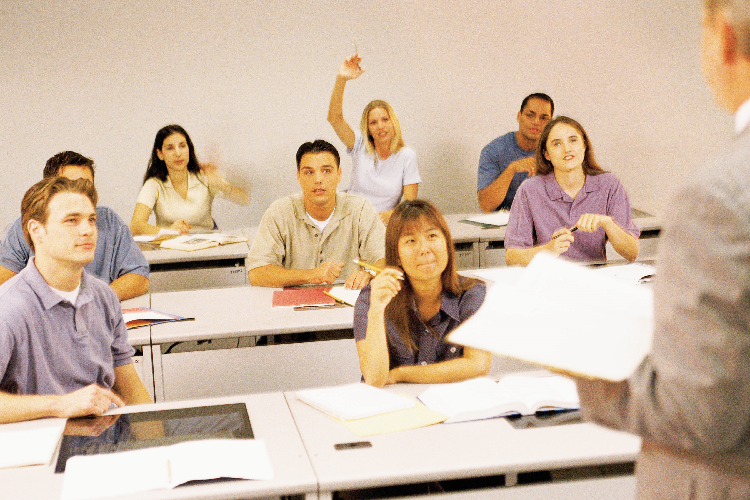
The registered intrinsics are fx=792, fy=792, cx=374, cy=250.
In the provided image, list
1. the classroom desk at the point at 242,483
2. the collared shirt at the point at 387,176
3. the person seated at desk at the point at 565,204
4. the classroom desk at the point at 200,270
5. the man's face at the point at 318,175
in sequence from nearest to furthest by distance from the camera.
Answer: the classroom desk at the point at 242,483 < the person seated at desk at the point at 565,204 < the man's face at the point at 318,175 < the classroom desk at the point at 200,270 < the collared shirt at the point at 387,176

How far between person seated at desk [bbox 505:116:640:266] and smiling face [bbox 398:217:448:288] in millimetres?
1112

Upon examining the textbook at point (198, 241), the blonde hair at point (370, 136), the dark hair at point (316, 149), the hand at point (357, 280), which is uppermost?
the blonde hair at point (370, 136)

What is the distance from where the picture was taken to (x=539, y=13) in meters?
5.73

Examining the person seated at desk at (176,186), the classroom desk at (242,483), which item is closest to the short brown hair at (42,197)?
the classroom desk at (242,483)

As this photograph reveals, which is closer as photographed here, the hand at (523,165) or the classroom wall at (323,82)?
the hand at (523,165)

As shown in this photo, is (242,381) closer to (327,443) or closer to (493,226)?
(327,443)

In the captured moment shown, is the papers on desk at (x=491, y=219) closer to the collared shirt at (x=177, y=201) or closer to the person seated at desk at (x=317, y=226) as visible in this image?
the person seated at desk at (x=317, y=226)

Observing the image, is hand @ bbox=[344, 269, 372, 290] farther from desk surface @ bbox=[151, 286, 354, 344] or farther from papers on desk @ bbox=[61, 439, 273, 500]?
papers on desk @ bbox=[61, 439, 273, 500]

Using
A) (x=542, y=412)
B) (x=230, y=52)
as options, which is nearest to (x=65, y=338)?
(x=542, y=412)

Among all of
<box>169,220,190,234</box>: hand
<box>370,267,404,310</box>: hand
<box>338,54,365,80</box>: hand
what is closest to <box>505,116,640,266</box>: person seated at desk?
<box>370,267,404,310</box>: hand

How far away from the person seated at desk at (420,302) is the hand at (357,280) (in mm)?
782

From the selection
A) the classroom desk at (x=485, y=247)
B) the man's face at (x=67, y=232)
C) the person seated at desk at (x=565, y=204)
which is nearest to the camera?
the man's face at (x=67, y=232)

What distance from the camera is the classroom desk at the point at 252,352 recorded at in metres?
2.81

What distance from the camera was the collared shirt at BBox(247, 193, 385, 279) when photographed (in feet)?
11.8
